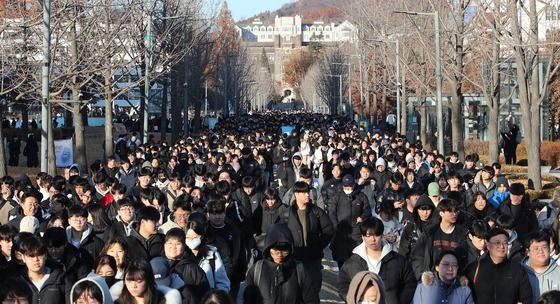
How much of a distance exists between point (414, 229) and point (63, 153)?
59.3 ft

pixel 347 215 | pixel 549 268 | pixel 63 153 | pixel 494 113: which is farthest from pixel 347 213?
pixel 494 113

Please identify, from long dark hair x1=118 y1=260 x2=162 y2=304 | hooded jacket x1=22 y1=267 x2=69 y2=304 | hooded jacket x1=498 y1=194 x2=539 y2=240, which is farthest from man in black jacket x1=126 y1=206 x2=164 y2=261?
hooded jacket x1=498 y1=194 x2=539 y2=240

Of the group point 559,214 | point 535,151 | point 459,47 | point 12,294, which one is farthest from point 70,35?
point 12,294

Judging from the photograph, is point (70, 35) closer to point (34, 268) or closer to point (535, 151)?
point (535, 151)

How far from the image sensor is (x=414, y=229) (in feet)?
37.0

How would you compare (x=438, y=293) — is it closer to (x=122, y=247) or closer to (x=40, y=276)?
(x=122, y=247)

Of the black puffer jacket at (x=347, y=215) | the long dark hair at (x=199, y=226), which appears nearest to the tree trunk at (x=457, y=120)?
the black puffer jacket at (x=347, y=215)

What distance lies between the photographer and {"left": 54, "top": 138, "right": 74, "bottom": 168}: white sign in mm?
27719

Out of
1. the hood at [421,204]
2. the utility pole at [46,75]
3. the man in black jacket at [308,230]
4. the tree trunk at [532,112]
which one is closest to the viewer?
the man in black jacket at [308,230]

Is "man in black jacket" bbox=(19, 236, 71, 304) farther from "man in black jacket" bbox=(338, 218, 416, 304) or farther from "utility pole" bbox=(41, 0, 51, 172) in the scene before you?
"utility pole" bbox=(41, 0, 51, 172)

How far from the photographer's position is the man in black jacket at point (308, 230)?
36.1 ft

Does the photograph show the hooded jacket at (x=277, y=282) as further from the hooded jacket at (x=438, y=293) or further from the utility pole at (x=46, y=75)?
the utility pole at (x=46, y=75)

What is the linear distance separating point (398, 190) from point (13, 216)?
5.14 metres

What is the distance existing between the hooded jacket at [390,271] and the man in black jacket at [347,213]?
416 centimetres
